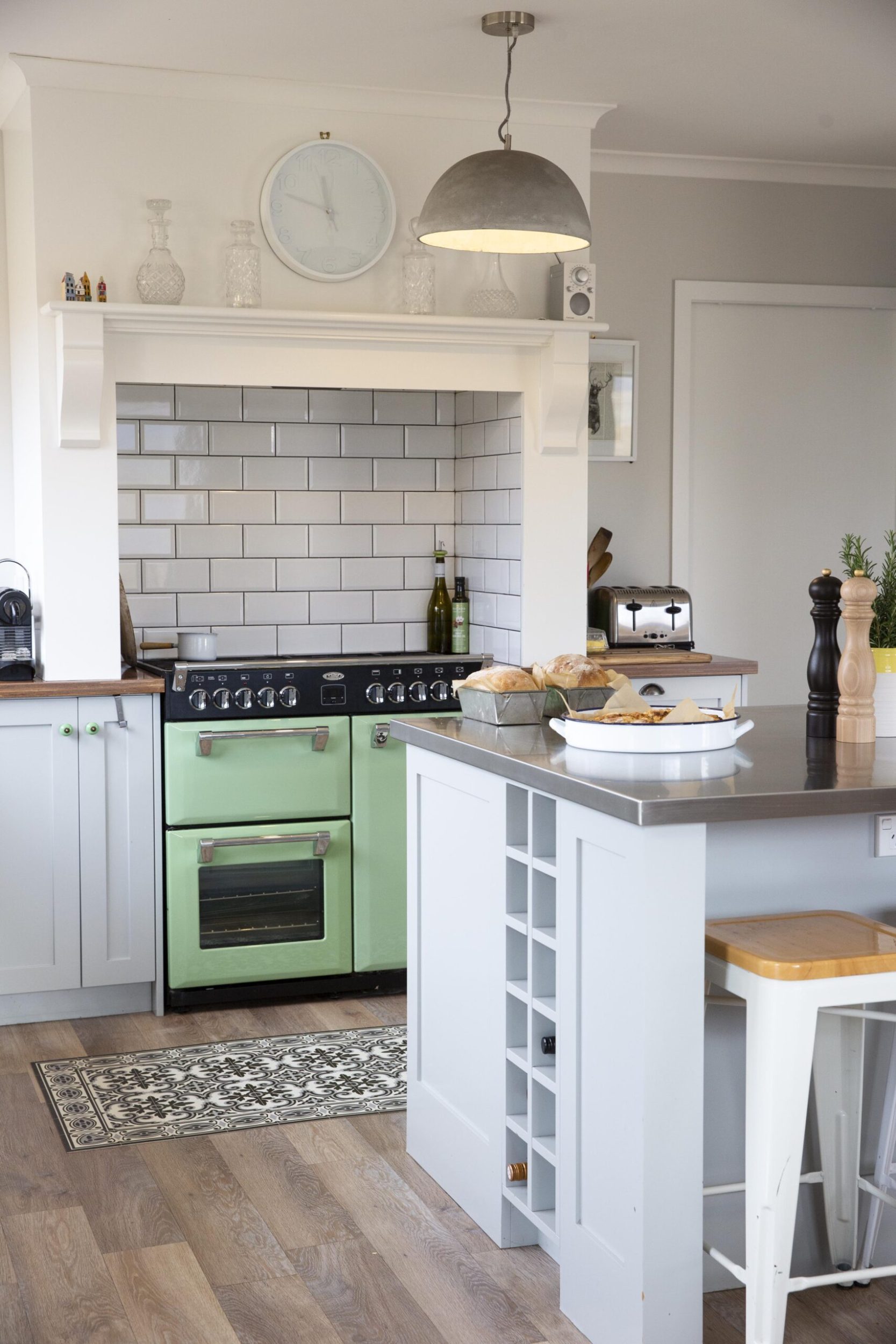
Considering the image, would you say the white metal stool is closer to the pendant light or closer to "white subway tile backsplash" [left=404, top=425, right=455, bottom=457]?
the pendant light

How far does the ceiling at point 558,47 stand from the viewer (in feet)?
11.0

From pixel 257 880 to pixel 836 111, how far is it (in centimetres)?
289

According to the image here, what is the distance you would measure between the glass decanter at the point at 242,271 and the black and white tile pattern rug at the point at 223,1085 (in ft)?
6.59

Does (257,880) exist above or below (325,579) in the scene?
below

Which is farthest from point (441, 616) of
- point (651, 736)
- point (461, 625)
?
point (651, 736)

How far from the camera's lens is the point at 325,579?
4.59 m

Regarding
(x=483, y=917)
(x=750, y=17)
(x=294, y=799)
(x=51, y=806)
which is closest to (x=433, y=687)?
(x=294, y=799)

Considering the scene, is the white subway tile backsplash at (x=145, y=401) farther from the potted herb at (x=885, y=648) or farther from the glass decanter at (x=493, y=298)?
the potted herb at (x=885, y=648)

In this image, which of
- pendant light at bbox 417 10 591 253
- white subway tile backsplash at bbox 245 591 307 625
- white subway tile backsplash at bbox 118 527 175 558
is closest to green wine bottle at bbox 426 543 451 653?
white subway tile backsplash at bbox 245 591 307 625

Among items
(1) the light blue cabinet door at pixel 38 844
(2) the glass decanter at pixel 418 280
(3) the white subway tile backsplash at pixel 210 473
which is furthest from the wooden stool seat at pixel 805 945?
(3) the white subway tile backsplash at pixel 210 473

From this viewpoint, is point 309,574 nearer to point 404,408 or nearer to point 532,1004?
point 404,408

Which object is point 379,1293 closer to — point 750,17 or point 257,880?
point 257,880

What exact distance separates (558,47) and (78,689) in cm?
210

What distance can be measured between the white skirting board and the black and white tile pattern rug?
13.5 inches
